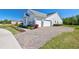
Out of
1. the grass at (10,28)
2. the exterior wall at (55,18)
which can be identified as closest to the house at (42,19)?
the exterior wall at (55,18)

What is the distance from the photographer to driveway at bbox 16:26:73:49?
345cm

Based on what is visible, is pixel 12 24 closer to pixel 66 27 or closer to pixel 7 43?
pixel 7 43

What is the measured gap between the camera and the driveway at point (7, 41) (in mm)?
3430

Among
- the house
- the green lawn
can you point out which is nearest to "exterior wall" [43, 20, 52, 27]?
the house

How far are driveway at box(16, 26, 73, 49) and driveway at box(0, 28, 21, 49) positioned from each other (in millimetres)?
→ 52

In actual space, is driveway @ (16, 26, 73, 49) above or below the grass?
below

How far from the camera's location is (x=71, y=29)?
3471 mm

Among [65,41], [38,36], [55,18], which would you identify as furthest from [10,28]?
[65,41]

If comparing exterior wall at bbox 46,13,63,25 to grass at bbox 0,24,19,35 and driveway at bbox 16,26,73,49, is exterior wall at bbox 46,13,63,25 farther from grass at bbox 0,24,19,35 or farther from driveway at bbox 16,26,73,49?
grass at bbox 0,24,19,35

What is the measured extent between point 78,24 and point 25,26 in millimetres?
543

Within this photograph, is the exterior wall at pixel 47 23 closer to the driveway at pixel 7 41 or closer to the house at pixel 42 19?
the house at pixel 42 19

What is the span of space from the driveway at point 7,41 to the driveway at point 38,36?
5cm

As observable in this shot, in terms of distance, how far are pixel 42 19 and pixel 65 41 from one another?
33 cm
